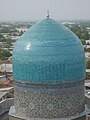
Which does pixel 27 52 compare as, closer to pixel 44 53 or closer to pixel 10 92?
pixel 44 53

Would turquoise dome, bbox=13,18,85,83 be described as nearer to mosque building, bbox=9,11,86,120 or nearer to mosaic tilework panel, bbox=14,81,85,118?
mosque building, bbox=9,11,86,120

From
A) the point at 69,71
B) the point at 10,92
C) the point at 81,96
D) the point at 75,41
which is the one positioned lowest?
the point at 10,92

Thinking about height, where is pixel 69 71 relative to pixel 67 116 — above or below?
above

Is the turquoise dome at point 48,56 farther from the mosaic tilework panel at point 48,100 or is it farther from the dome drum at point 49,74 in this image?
the mosaic tilework panel at point 48,100

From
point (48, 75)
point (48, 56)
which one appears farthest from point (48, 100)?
point (48, 56)

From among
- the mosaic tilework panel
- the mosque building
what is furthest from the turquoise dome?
the mosaic tilework panel

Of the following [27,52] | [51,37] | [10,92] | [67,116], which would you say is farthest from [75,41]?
[10,92]

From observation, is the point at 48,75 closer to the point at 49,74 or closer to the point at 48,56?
the point at 49,74
